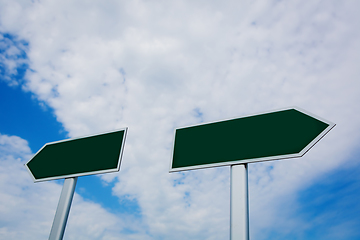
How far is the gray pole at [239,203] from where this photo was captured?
2.67 meters

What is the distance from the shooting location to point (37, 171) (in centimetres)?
454

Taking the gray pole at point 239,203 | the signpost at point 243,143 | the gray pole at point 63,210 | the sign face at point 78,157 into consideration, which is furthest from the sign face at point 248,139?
the gray pole at point 63,210

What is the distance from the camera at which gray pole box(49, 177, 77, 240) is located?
12.2 ft

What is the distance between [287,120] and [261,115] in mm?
346

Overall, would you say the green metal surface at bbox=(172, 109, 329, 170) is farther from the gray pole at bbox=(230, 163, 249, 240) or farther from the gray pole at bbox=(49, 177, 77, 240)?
the gray pole at bbox=(49, 177, 77, 240)

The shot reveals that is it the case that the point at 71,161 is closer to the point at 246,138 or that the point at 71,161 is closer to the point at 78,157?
the point at 78,157

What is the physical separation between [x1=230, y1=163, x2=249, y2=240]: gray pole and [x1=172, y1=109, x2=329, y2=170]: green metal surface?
178mm

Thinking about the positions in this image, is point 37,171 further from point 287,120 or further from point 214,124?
point 287,120

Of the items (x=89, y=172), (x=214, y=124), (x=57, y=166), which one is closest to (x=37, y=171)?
(x=57, y=166)

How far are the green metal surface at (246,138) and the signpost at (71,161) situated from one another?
1.09 metres

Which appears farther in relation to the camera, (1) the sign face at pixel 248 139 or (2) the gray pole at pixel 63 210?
(2) the gray pole at pixel 63 210

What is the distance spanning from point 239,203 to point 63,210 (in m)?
2.75

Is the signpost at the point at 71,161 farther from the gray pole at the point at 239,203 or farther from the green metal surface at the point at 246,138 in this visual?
the gray pole at the point at 239,203

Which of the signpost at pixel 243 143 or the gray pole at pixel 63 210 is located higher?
the signpost at pixel 243 143
